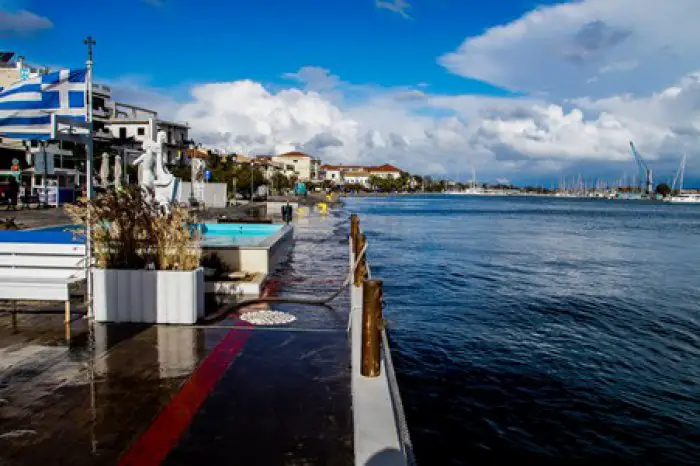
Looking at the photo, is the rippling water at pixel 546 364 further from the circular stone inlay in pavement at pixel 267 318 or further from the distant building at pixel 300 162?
the distant building at pixel 300 162

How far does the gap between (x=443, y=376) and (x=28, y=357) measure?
5.61m

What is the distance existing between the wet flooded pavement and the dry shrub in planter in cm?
84

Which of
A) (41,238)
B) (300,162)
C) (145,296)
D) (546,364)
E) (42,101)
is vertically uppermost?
(300,162)

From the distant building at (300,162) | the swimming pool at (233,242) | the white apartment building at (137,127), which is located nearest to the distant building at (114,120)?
the white apartment building at (137,127)

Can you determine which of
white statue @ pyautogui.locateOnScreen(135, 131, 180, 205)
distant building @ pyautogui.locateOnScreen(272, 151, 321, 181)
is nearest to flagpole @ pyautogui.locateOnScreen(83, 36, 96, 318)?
white statue @ pyautogui.locateOnScreen(135, 131, 180, 205)

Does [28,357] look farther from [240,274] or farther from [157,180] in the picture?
[157,180]

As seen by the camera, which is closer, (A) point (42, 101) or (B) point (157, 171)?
(A) point (42, 101)

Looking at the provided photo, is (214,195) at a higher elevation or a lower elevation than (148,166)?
lower

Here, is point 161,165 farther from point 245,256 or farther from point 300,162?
point 300,162

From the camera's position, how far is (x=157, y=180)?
37.6 feet

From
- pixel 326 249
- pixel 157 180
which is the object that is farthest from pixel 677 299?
pixel 157 180

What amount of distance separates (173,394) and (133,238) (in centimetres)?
280

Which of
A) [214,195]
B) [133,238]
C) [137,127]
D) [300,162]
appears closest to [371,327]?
[133,238]

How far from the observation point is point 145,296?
6.66m
